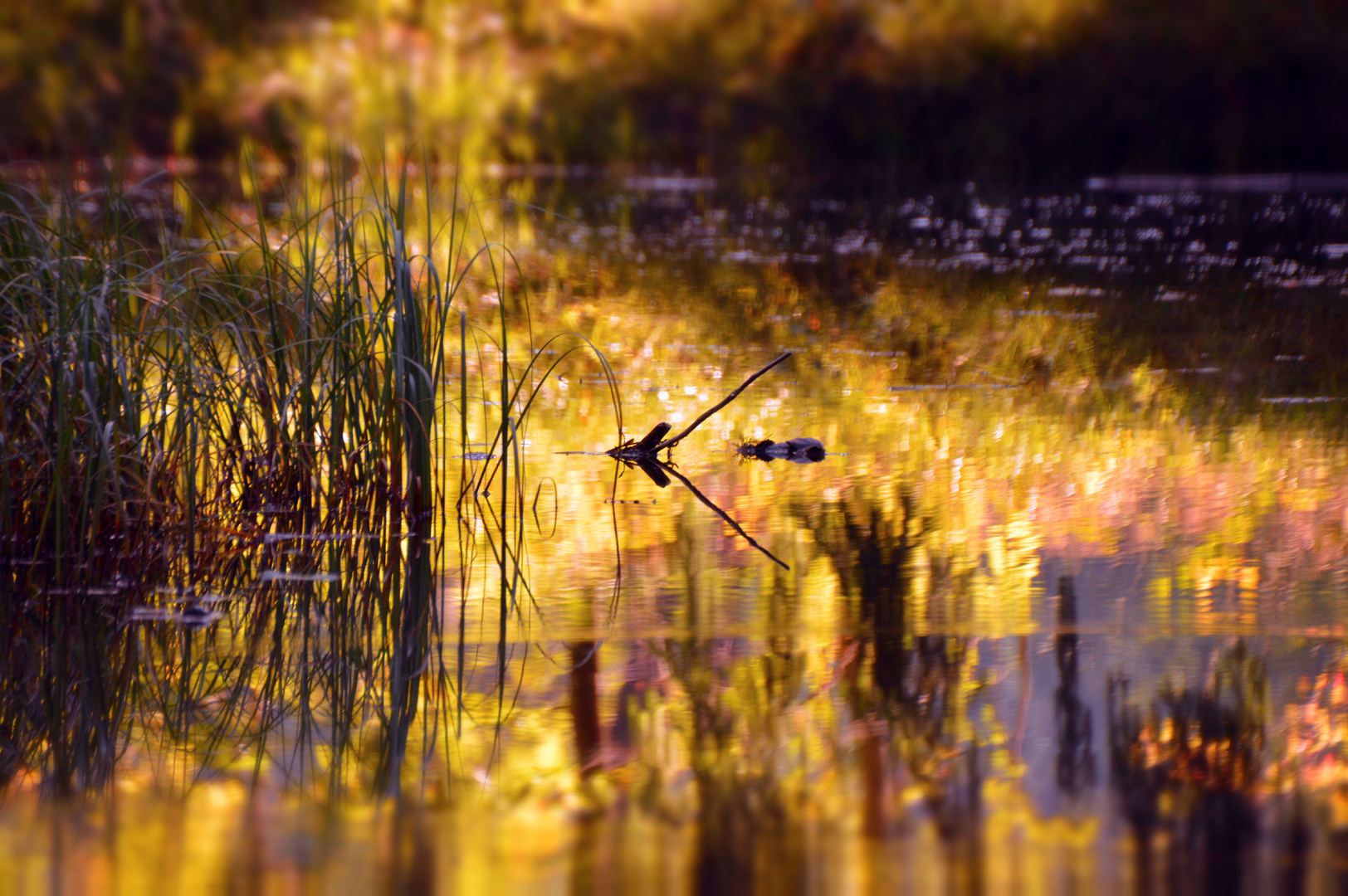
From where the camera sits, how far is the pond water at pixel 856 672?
83.1 inches

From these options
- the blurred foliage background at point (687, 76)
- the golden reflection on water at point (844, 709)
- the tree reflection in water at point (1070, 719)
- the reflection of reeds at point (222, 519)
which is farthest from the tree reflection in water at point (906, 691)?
the blurred foliage background at point (687, 76)

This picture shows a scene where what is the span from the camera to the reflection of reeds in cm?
263

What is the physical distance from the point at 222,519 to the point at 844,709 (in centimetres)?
168

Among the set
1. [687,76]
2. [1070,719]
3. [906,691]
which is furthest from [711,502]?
[687,76]

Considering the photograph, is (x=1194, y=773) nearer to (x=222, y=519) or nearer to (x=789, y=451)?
(x=222, y=519)

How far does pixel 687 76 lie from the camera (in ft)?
105

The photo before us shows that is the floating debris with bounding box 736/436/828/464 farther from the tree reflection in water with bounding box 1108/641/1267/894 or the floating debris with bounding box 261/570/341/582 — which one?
the tree reflection in water with bounding box 1108/641/1267/894

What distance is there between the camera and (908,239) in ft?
39.6

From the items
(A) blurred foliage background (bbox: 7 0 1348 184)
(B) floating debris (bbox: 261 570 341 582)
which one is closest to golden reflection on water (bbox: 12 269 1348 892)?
(B) floating debris (bbox: 261 570 341 582)

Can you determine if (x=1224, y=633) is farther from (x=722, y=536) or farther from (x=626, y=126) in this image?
(x=626, y=126)

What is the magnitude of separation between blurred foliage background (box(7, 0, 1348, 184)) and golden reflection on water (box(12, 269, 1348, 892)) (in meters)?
21.5

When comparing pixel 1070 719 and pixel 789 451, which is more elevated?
pixel 789 451

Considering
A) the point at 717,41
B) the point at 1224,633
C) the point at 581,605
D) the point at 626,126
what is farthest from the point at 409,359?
the point at 717,41

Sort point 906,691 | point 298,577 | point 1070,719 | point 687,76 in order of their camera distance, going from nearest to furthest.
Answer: point 1070,719 < point 906,691 < point 298,577 < point 687,76
